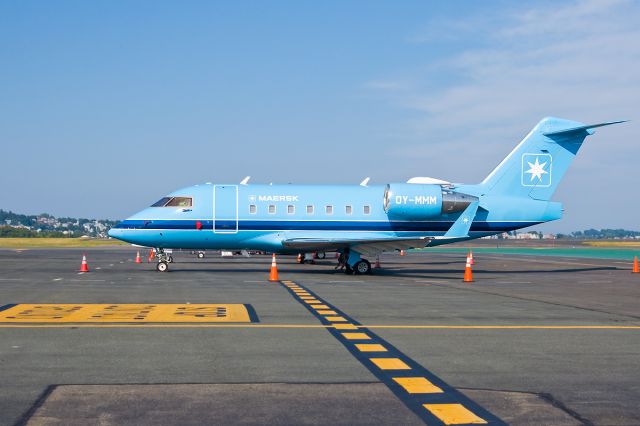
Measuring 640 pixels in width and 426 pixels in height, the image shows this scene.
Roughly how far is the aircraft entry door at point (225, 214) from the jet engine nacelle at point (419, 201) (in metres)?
7.01

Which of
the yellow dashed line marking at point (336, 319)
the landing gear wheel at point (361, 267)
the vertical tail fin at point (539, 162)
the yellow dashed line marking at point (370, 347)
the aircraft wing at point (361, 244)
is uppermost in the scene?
the vertical tail fin at point (539, 162)

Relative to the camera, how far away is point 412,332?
1299cm

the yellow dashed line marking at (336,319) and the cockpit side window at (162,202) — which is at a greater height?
the cockpit side window at (162,202)

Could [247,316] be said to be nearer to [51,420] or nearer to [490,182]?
[51,420]

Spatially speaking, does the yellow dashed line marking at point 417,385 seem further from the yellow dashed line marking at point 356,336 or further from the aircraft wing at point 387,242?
the aircraft wing at point 387,242

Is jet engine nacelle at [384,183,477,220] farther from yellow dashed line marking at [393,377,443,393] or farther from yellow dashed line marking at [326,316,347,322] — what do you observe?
yellow dashed line marking at [393,377,443,393]

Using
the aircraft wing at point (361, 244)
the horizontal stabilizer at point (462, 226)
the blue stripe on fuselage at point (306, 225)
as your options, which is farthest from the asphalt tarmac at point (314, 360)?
the blue stripe on fuselage at point (306, 225)

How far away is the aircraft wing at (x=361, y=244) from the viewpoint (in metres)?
29.9

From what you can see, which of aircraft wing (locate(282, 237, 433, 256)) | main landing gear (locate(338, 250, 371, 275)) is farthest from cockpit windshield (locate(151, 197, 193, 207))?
main landing gear (locate(338, 250, 371, 275))

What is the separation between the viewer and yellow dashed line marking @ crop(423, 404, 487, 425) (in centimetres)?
678

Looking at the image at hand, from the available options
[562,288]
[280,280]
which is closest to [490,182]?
[562,288]

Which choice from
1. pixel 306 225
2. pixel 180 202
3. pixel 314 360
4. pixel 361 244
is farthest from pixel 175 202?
pixel 314 360

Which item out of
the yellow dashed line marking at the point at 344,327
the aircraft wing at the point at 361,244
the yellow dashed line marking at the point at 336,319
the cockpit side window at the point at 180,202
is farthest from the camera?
the cockpit side window at the point at 180,202

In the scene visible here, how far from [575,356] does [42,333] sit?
8.83 m
